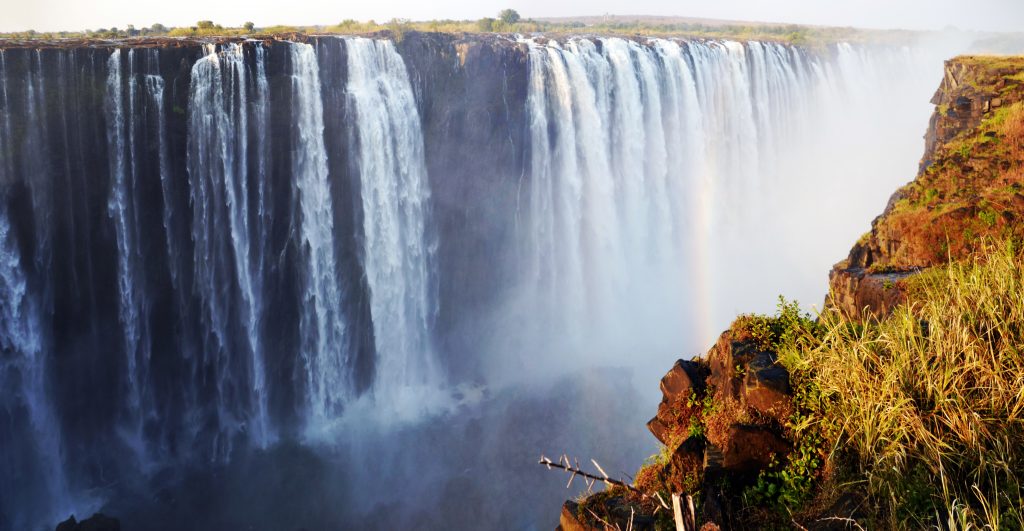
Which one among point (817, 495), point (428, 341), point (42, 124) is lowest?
point (428, 341)

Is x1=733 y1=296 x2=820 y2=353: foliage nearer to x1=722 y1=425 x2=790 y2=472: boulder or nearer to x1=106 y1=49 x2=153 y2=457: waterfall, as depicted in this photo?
x1=722 y1=425 x2=790 y2=472: boulder

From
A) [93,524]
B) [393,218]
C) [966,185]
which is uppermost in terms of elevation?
[966,185]

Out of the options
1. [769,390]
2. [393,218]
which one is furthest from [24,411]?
[769,390]

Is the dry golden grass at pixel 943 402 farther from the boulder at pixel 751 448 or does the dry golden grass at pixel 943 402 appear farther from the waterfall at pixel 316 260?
→ the waterfall at pixel 316 260

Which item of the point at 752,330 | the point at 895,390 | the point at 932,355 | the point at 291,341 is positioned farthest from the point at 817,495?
the point at 291,341

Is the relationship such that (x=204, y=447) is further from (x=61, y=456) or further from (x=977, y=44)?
(x=977, y=44)

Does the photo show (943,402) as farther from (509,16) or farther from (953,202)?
(509,16)

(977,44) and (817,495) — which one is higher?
(977,44)

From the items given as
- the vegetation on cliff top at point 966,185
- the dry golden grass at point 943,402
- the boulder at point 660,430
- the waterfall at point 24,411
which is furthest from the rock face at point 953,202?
the waterfall at point 24,411
